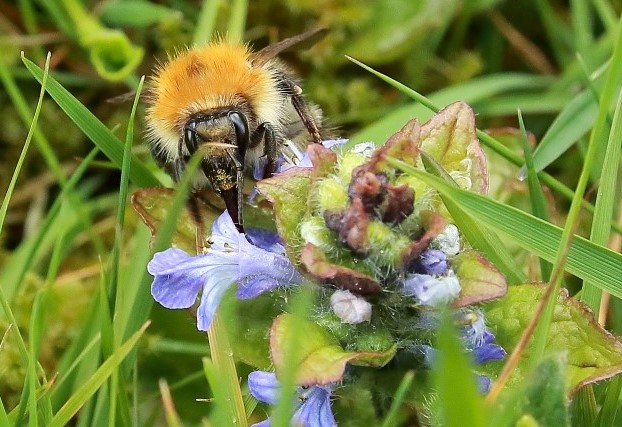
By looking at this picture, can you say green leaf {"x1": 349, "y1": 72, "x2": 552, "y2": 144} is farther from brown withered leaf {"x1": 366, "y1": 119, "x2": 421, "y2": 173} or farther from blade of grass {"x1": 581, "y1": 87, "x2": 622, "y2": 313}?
brown withered leaf {"x1": 366, "y1": 119, "x2": 421, "y2": 173}

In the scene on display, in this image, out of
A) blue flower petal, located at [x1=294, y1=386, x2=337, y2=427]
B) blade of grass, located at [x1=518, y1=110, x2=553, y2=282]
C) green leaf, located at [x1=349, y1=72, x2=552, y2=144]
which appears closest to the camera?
blue flower petal, located at [x1=294, y1=386, x2=337, y2=427]

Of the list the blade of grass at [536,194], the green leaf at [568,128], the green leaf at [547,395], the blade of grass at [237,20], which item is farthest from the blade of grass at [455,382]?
the blade of grass at [237,20]

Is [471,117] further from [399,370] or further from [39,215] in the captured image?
[39,215]

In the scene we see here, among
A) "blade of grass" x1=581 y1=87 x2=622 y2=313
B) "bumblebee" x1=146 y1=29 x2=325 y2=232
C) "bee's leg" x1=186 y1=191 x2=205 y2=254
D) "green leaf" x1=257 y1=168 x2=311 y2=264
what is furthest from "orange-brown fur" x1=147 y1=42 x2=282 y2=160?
"blade of grass" x1=581 y1=87 x2=622 y2=313

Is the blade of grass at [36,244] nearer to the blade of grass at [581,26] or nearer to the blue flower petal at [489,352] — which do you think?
the blue flower petal at [489,352]

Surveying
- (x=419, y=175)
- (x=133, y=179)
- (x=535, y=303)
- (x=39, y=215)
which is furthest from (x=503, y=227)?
(x=39, y=215)

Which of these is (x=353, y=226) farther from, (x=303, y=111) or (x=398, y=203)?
(x=303, y=111)
